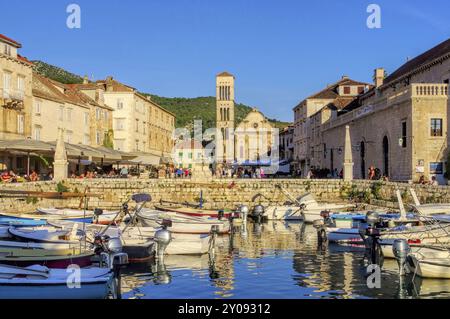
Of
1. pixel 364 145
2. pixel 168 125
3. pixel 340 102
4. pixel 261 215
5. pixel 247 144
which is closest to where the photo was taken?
pixel 261 215

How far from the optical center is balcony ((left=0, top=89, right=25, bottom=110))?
4634cm

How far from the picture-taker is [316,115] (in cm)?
7669

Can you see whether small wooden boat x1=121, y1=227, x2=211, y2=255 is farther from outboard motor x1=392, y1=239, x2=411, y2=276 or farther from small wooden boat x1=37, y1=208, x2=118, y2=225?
outboard motor x1=392, y1=239, x2=411, y2=276

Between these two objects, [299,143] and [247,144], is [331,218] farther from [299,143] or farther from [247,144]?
[247,144]

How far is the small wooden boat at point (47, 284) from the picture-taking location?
42.1ft

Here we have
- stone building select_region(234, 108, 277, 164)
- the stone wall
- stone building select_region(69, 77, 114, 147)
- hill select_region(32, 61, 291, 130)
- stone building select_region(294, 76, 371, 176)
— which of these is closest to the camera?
the stone wall

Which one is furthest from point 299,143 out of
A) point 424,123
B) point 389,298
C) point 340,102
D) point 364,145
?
point 389,298

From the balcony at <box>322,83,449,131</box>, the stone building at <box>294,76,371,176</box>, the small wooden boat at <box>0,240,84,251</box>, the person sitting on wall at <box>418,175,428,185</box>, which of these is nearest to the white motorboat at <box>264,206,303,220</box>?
the person sitting on wall at <box>418,175,428,185</box>

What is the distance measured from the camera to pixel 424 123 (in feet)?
133

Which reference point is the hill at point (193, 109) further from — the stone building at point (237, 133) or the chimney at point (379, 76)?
the chimney at point (379, 76)

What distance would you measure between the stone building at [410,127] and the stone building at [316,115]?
1794cm

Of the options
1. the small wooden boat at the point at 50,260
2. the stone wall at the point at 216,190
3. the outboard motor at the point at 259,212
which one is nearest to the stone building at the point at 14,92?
the stone wall at the point at 216,190

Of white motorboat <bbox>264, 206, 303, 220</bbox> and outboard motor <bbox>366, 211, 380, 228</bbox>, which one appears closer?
outboard motor <bbox>366, 211, 380, 228</bbox>

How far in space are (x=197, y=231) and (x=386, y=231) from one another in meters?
9.06
